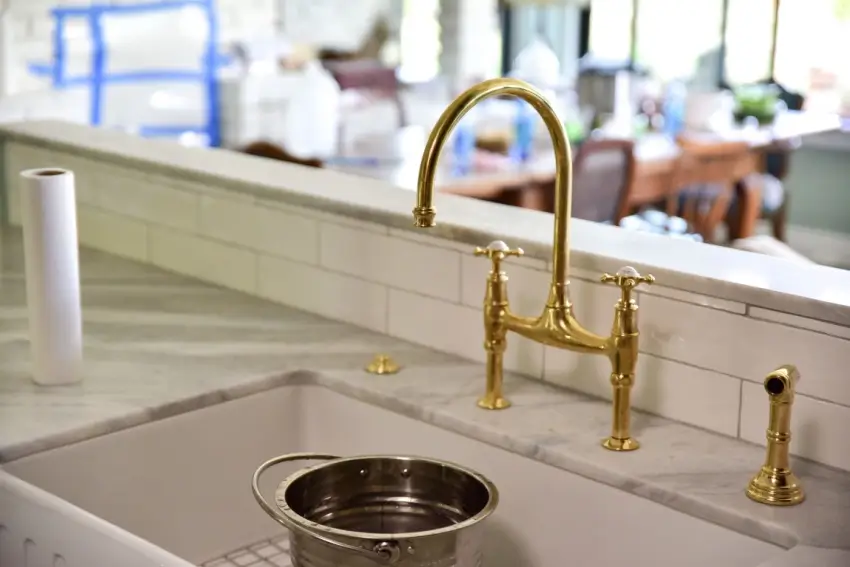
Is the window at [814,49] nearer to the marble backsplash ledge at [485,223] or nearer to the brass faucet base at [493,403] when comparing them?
the marble backsplash ledge at [485,223]

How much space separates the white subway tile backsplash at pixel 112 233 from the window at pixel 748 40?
5.26 m

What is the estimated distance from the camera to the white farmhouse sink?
1.19 meters

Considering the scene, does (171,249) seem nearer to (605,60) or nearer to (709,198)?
(709,198)

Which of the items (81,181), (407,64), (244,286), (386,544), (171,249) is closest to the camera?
(386,544)

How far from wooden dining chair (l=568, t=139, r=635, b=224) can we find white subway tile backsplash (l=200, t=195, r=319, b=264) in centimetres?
211

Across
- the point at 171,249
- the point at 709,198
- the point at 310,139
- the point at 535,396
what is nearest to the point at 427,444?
the point at 535,396

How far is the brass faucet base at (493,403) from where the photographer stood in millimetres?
1369

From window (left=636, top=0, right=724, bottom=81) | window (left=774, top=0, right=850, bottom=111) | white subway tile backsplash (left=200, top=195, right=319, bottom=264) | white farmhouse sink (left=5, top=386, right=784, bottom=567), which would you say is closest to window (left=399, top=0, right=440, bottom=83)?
window (left=636, top=0, right=724, bottom=81)

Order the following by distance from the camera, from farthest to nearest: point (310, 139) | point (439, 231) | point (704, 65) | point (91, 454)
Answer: point (704, 65), point (310, 139), point (439, 231), point (91, 454)

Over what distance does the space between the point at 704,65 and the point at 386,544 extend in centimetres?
639

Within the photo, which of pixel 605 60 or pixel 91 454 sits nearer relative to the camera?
pixel 91 454

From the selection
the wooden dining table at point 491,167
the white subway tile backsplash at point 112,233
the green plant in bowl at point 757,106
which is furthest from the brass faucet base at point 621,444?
the green plant in bowl at point 757,106

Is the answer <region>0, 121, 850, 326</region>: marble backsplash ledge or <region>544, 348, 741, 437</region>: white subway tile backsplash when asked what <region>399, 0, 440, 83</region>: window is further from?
<region>544, 348, 741, 437</region>: white subway tile backsplash

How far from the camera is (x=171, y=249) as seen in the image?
2.01 meters
